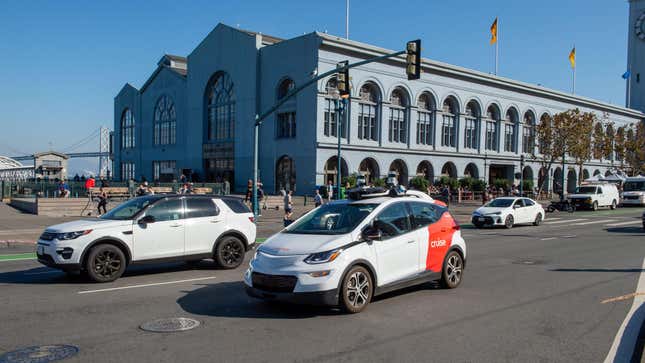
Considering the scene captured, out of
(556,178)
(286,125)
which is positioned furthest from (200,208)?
(556,178)

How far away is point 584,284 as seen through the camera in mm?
10109

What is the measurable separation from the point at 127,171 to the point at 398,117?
3905 centimetres

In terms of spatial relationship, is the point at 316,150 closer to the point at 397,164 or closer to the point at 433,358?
the point at 397,164

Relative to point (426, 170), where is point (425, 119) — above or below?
→ above

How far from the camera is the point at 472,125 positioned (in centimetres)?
5419

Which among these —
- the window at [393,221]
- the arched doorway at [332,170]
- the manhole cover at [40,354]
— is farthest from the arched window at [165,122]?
the manhole cover at [40,354]

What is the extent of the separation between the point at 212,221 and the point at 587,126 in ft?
144

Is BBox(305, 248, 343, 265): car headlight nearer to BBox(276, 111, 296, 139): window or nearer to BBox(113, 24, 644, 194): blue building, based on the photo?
BBox(113, 24, 644, 194): blue building

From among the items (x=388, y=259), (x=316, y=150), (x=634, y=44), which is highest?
(x=634, y=44)

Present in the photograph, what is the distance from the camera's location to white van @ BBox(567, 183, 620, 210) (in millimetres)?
38844

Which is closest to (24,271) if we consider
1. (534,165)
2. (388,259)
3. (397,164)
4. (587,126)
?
(388,259)

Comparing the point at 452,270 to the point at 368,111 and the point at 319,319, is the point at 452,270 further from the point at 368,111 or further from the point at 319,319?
the point at 368,111

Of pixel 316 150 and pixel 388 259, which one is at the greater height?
pixel 316 150

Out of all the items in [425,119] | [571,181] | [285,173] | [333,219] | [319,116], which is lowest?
[333,219]
